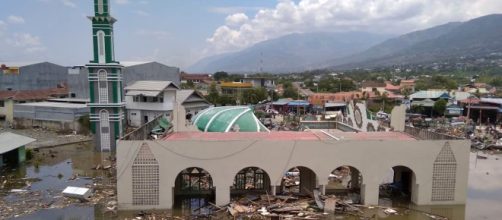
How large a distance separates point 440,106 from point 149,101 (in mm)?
33644

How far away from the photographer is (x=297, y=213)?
15828 mm

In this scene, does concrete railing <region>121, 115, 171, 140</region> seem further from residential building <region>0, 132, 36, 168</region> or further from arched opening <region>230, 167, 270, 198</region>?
residential building <region>0, 132, 36, 168</region>

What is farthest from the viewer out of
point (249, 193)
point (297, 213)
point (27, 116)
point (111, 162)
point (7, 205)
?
point (27, 116)

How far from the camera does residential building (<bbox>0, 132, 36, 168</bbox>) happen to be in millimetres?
23766

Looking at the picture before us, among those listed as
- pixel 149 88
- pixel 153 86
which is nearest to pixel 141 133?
pixel 149 88

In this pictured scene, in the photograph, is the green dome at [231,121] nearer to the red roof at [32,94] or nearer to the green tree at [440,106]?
the red roof at [32,94]

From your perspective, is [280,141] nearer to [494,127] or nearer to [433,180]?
[433,180]

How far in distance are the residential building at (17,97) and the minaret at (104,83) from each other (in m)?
17.7

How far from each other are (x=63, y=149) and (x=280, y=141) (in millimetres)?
20456

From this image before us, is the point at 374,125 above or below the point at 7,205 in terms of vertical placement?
above

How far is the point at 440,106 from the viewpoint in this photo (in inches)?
1891

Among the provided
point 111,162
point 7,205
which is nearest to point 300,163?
point 7,205

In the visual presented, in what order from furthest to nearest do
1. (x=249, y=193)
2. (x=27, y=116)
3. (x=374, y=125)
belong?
(x=27, y=116) < (x=374, y=125) < (x=249, y=193)

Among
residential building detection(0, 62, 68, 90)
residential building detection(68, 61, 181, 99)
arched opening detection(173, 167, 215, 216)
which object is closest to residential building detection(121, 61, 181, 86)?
residential building detection(68, 61, 181, 99)
